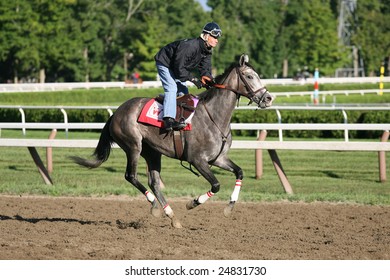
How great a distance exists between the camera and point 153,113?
9.81 m

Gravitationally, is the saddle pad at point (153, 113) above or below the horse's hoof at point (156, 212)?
above

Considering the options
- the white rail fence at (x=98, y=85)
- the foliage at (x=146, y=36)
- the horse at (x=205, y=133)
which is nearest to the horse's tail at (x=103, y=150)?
the horse at (x=205, y=133)

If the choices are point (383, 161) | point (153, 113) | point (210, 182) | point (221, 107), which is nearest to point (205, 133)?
point (221, 107)

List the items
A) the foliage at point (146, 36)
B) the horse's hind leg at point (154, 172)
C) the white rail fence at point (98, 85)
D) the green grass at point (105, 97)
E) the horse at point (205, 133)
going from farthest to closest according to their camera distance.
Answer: the foliage at point (146, 36) < the white rail fence at point (98, 85) < the green grass at point (105, 97) < the horse's hind leg at point (154, 172) < the horse at point (205, 133)

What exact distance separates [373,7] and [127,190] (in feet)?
254

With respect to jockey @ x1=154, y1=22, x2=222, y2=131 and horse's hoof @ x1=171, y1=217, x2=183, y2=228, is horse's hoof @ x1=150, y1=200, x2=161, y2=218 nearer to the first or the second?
horse's hoof @ x1=171, y1=217, x2=183, y2=228

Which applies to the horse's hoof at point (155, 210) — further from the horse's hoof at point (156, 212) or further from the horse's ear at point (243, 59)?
the horse's ear at point (243, 59)

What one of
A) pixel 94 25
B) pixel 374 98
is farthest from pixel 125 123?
pixel 94 25

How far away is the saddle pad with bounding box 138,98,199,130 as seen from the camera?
32.0 ft

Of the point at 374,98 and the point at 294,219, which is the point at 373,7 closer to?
the point at 374,98

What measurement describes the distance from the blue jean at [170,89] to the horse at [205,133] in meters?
0.27

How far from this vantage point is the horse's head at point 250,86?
31.1 feet

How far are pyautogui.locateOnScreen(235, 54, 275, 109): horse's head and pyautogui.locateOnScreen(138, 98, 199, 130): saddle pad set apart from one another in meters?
0.55

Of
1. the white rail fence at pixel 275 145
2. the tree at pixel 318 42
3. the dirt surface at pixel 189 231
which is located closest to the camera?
the dirt surface at pixel 189 231
